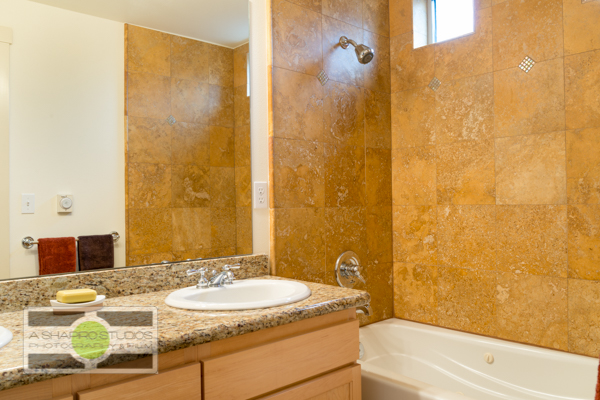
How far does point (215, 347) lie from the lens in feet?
3.79

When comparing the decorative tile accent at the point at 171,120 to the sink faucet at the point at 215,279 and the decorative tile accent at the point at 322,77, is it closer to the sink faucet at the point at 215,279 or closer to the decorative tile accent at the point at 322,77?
the sink faucet at the point at 215,279

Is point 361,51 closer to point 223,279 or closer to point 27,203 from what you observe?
point 223,279

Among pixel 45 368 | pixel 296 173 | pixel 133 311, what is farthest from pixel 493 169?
pixel 45 368

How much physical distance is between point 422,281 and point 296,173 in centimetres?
104

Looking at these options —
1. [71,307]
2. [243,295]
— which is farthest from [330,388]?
[71,307]

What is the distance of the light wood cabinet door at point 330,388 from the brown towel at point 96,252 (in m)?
0.77

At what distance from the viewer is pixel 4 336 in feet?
3.30

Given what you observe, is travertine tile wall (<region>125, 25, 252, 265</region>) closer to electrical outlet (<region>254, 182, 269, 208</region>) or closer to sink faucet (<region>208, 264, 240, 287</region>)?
electrical outlet (<region>254, 182, 269, 208</region>)

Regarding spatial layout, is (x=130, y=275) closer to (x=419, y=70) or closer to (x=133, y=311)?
(x=133, y=311)

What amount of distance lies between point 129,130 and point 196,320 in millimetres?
811

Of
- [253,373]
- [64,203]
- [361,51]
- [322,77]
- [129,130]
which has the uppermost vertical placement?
[361,51]

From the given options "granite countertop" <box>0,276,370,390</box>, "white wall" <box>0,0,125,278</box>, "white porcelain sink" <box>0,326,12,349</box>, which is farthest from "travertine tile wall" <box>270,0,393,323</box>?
"white porcelain sink" <box>0,326,12,349</box>

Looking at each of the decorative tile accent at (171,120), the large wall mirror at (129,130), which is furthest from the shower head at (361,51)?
the decorative tile accent at (171,120)

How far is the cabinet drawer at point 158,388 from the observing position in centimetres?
95
